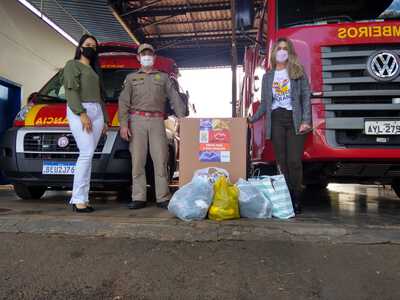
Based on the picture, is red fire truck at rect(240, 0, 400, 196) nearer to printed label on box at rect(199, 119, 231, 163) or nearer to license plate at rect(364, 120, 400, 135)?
license plate at rect(364, 120, 400, 135)

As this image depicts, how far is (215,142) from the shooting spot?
4.46m

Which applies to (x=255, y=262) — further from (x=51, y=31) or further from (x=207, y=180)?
(x=51, y=31)

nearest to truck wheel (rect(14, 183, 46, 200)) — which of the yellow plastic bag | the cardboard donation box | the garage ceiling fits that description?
the cardboard donation box

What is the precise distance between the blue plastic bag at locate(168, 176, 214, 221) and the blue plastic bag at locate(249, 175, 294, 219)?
515 millimetres

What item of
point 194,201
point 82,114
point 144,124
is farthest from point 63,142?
point 194,201

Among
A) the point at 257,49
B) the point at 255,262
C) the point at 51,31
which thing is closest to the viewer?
the point at 255,262

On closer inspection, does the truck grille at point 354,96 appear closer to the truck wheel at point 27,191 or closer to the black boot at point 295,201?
the black boot at point 295,201

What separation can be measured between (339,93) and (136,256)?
2.68 meters

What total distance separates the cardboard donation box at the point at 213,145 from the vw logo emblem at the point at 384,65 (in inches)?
56.5

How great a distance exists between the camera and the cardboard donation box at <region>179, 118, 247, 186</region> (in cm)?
441

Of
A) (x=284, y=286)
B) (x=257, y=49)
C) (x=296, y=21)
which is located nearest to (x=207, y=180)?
(x=284, y=286)

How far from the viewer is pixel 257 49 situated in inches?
225

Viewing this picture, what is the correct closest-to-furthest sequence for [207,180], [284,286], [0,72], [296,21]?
[284,286] → [207,180] → [296,21] → [0,72]

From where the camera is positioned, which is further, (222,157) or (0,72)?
(0,72)
